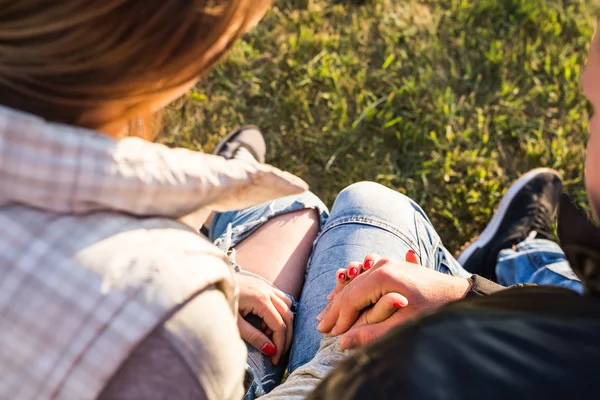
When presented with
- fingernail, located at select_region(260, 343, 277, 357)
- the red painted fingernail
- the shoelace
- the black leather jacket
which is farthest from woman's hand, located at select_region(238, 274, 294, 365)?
the shoelace

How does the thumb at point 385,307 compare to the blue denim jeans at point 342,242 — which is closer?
the thumb at point 385,307

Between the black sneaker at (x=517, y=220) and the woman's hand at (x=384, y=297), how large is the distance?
788 mm

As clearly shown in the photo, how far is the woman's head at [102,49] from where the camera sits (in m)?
0.73

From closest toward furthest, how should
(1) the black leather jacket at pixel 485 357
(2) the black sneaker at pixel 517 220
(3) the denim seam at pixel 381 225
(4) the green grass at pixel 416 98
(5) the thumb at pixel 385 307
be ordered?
(1) the black leather jacket at pixel 485 357
(5) the thumb at pixel 385 307
(3) the denim seam at pixel 381 225
(2) the black sneaker at pixel 517 220
(4) the green grass at pixel 416 98

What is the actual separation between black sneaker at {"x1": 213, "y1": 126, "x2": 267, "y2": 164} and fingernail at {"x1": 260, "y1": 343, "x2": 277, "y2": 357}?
0.86 m

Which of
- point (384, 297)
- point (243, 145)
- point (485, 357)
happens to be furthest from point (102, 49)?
point (243, 145)

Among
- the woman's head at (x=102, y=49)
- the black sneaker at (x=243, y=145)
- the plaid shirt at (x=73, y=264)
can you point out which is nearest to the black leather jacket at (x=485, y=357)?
the plaid shirt at (x=73, y=264)

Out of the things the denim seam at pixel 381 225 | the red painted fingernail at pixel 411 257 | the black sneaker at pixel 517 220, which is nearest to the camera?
the red painted fingernail at pixel 411 257

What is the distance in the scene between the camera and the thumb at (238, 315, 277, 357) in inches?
60.9

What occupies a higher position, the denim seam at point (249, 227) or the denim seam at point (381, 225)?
the denim seam at point (381, 225)

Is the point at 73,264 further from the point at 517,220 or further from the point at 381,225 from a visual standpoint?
the point at 517,220

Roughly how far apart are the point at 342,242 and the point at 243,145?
2.67ft

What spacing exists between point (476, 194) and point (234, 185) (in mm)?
1779

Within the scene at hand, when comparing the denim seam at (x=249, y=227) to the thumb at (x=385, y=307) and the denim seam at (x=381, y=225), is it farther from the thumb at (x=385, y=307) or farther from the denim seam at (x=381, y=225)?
the thumb at (x=385, y=307)
